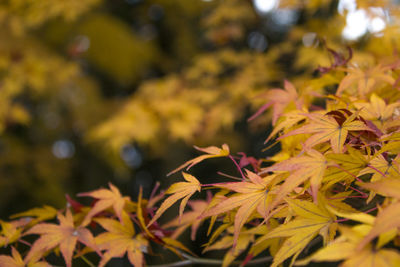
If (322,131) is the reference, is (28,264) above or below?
below

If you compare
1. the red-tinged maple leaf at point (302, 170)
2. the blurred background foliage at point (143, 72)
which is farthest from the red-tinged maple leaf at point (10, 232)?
the blurred background foliage at point (143, 72)

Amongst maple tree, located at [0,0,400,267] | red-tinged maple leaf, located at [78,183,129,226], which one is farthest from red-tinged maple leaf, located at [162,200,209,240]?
red-tinged maple leaf, located at [78,183,129,226]

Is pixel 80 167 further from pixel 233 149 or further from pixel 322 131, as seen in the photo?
pixel 322 131

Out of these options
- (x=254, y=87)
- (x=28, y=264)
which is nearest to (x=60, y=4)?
(x=254, y=87)

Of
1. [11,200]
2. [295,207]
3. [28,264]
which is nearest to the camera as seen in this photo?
[295,207]

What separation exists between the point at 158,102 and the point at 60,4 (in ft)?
2.74

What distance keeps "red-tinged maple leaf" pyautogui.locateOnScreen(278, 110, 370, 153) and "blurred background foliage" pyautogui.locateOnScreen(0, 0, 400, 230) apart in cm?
82

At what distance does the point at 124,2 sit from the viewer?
13.0 feet

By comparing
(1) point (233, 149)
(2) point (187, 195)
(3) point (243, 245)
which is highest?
(2) point (187, 195)

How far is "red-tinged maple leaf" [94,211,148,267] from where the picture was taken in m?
0.67

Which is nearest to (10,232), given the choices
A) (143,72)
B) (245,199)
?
(245,199)

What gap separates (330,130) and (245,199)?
0.18m

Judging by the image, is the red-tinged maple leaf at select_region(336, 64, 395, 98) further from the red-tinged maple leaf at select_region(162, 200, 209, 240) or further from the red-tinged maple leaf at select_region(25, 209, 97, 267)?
the red-tinged maple leaf at select_region(25, 209, 97, 267)

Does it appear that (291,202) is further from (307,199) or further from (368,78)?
(368,78)
